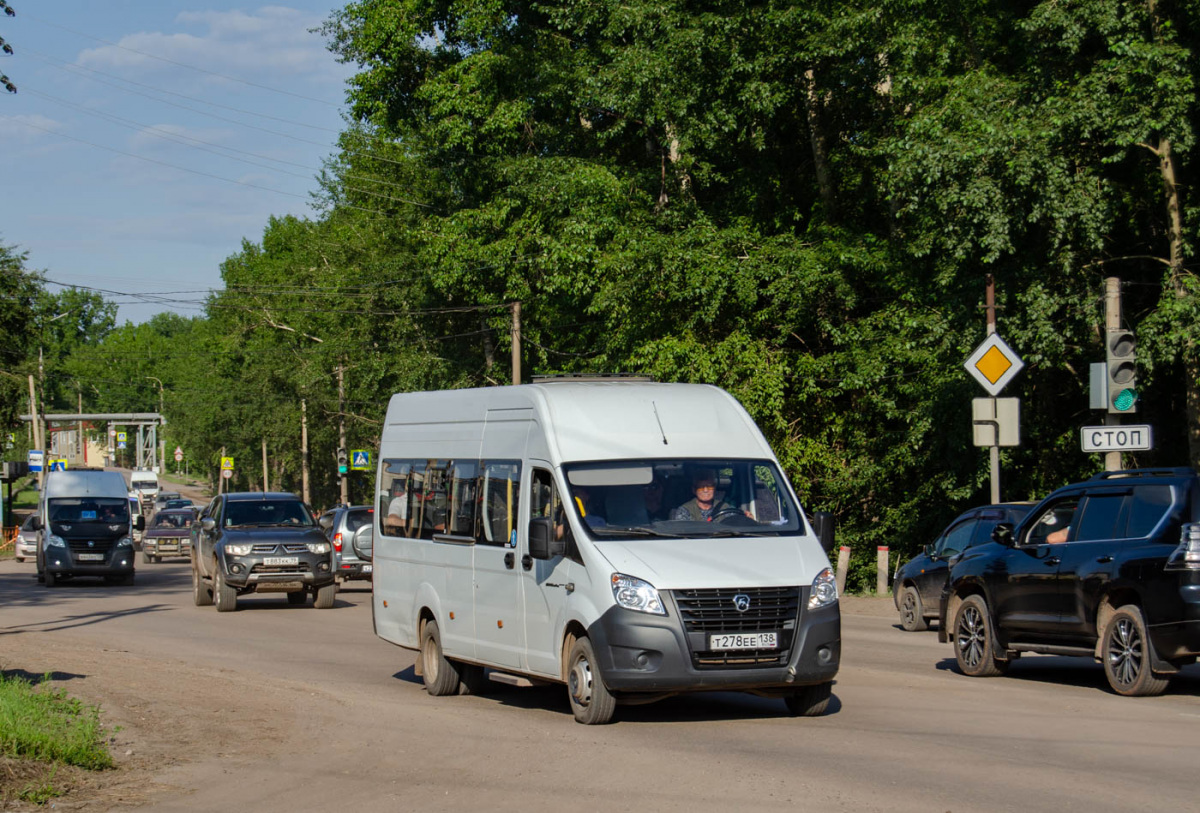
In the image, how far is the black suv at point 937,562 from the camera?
19.3 meters

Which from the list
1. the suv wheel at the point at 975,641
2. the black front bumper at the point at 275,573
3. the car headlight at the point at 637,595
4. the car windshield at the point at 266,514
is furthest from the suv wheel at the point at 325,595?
the car headlight at the point at 637,595

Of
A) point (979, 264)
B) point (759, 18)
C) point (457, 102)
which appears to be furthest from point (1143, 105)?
point (457, 102)

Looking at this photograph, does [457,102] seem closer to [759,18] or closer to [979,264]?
[759,18]

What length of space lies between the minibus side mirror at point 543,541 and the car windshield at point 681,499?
26cm

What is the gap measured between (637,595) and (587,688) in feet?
3.25

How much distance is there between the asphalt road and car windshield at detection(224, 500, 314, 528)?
8776 millimetres

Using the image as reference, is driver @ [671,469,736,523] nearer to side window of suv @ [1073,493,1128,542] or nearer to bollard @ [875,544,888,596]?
side window of suv @ [1073,493,1128,542]

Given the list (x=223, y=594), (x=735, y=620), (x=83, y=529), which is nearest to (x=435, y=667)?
(x=735, y=620)

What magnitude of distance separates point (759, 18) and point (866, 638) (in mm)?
16674

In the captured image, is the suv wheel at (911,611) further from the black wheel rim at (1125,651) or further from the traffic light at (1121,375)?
the black wheel rim at (1125,651)

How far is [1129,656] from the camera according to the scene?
479 inches

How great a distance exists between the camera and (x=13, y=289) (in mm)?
48156

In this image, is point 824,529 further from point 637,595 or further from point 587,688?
point 587,688

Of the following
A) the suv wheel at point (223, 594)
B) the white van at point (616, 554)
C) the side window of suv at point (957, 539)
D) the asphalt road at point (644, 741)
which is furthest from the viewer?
the suv wheel at point (223, 594)
